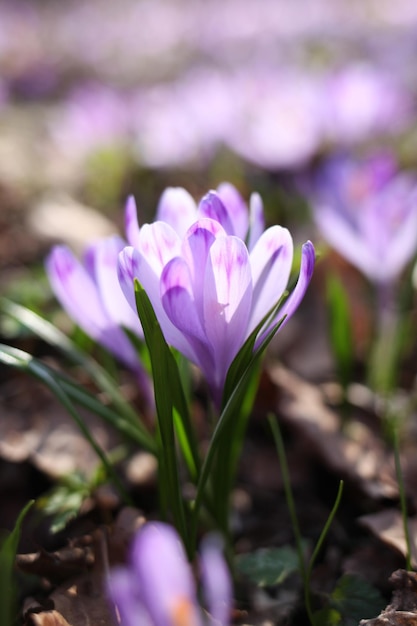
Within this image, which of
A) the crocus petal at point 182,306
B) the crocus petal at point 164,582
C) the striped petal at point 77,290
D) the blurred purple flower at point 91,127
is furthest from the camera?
the blurred purple flower at point 91,127

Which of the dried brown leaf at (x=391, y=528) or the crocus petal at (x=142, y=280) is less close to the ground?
the crocus petal at (x=142, y=280)

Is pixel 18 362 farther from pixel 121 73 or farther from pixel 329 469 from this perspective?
pixel 121 73

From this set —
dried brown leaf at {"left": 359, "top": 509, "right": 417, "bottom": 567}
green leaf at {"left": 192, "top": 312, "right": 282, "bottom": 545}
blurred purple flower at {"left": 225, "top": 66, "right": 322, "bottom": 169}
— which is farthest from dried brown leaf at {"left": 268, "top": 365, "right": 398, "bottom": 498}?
blurred purple flower at {"left": 225, "top": 66, "right": 322, "bottom": 169}

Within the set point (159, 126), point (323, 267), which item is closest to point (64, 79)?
point (159, 126)

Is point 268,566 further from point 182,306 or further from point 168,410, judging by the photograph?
point 182,306

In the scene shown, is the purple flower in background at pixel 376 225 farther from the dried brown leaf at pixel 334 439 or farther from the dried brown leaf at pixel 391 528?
the dried brown leaf at pixel 391 528

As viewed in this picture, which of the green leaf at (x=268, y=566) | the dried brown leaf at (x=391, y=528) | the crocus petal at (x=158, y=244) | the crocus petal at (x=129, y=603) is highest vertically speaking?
the crocus petal at (x=158, y=244)

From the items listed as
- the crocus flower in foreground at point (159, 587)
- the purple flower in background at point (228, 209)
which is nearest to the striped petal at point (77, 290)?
the purple flower in background at point (228, 209)
